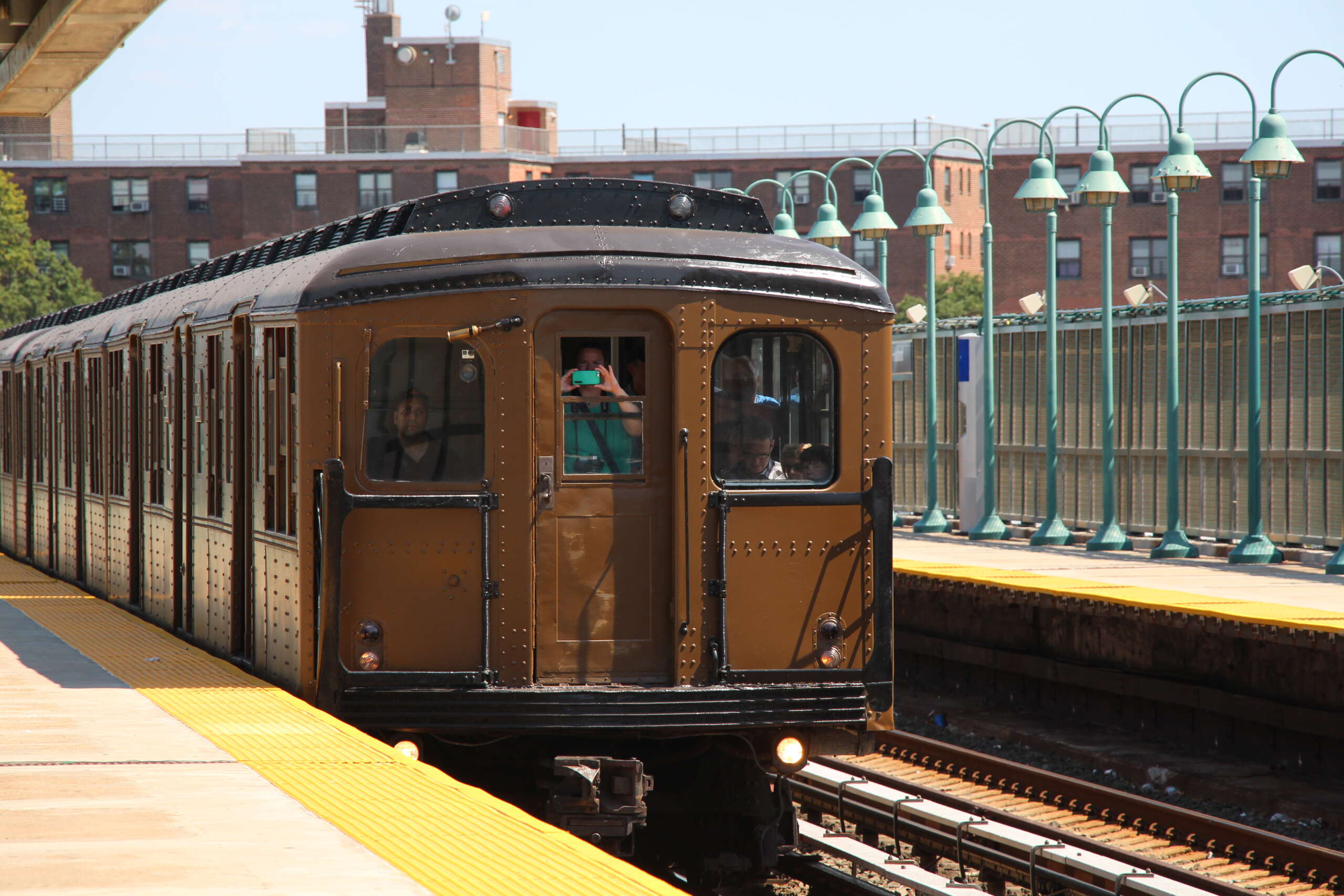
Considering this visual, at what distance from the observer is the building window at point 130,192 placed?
72.1 m

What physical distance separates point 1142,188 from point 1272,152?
5137 centimetres

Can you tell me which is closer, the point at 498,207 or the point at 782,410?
the point at 782,410

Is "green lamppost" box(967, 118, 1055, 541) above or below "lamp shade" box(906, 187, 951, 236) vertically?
below

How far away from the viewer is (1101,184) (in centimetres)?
1905

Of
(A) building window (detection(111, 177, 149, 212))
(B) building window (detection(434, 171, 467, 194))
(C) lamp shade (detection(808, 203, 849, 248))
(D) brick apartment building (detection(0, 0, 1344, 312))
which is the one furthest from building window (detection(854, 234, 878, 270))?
(C) lamp shade (detection(808, 203, 849, 248))

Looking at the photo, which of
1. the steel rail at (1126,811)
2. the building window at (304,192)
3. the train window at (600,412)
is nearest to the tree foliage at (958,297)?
the building window at (304,192)

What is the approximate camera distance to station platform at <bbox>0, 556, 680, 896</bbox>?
17.2 feet

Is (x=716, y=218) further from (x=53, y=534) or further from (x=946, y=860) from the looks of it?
(x=53, y=534)

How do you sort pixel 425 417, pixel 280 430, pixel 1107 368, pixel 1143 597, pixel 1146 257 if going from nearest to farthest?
1. pixel 425 417
2. pixel 280 430
3. pixel 1143 597
4. pixel 1107 368
5. pixel 1146 257

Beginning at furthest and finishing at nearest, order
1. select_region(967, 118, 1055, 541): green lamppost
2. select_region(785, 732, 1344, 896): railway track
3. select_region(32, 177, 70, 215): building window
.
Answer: select_region(32, 177, 70, 215): building window, select_region(967, 118, 1055, 541): green lamppost, select_region(785, 732, 1344, 896): railway track

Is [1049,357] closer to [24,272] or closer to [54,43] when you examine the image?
[54,43]

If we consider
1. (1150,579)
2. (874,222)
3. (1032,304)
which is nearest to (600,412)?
(1150,579)

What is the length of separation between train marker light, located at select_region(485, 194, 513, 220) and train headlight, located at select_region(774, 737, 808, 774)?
9.46 feet

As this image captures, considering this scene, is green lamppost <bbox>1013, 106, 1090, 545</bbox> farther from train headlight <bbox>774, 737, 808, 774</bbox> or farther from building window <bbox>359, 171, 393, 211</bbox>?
building window <bbox>359, 171, 393, 211</bbox>
